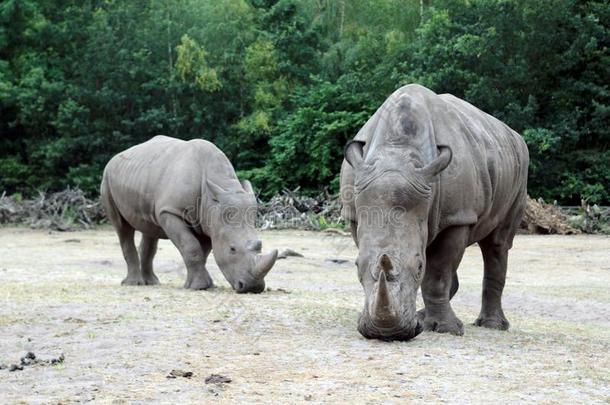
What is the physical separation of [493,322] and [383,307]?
8.50 feet

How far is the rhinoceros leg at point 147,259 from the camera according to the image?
1208 cm

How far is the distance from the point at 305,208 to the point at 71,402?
2049cm

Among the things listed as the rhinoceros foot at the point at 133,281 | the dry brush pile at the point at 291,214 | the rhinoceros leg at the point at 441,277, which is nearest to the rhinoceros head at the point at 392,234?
the rhinoceros leg at the point at 441,277

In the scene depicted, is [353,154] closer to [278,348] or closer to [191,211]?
[278,348]

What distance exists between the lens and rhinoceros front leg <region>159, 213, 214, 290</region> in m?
10.9

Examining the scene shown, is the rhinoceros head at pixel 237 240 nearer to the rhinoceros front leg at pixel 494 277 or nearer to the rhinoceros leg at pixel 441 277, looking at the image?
the rhinoceros front leg at pixel 494 277

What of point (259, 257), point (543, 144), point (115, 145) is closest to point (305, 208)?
point (543, 144)

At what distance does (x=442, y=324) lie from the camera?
7.13 metres

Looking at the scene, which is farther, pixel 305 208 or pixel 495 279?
pixel 305 208

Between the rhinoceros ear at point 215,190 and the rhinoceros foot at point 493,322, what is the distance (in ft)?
12.1

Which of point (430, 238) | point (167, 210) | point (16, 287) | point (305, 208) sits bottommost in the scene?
point (305, 208)

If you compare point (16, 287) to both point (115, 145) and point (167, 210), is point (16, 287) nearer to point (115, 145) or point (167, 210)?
point (167, 210)

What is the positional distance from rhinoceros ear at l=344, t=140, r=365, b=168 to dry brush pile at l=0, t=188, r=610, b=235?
14.5 meters

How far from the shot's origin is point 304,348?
6180 mm
